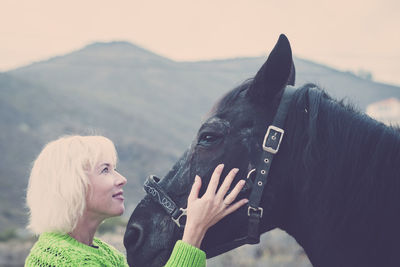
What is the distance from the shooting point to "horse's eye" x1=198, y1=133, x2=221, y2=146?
245 centimetres

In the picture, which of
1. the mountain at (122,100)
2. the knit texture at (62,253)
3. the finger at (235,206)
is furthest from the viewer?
the mountain at (122,100)

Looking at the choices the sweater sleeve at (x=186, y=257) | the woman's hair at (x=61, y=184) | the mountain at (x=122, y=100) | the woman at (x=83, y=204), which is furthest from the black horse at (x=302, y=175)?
the mountain at (x=122, y=100)

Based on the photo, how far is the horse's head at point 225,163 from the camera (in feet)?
7.81

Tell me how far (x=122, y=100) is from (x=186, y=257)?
7709 cm

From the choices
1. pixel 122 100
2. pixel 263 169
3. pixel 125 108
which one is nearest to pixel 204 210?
pixel 263 169

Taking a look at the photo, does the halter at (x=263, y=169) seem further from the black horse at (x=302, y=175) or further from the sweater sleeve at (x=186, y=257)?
the sweater sleeve at (x=186, y=257)

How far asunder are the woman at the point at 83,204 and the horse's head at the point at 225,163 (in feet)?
0.36

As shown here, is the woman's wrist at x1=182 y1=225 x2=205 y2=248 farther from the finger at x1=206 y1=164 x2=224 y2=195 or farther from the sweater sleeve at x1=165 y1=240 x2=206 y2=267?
the finger at x1=206 y1=164 x2=224 y2=195

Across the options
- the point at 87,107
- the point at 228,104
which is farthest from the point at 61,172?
the point at 87,107

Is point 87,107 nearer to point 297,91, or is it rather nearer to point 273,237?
point 273,237

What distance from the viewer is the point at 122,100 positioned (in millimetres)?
77562

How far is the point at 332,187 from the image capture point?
222cm

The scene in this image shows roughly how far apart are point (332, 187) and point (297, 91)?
0.58m

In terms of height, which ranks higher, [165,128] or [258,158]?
[258,158]
